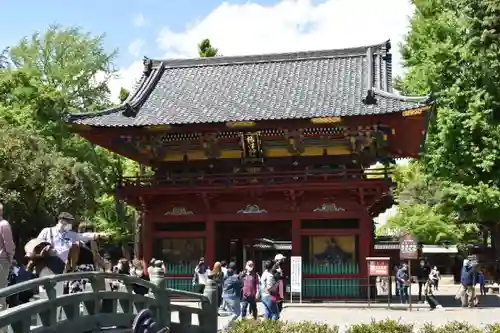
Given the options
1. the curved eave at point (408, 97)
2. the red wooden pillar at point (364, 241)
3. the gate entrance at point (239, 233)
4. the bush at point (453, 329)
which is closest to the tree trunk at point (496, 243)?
the gate entrance at point (239, 233)

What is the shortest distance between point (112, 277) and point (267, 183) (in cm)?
1398

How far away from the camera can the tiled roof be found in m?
25.1

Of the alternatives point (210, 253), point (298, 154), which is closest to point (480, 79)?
point (298, 154)

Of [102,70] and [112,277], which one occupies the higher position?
[102,70]

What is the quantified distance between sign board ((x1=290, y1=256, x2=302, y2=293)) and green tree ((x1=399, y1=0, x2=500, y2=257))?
10498 millimetres

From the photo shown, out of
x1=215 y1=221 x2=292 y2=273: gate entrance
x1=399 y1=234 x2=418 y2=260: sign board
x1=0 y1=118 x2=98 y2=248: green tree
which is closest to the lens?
x1=399 y1=234 x2=418 y2=260: sign board

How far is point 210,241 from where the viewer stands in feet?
84.5

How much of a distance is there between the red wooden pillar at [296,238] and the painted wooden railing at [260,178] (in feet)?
5.58

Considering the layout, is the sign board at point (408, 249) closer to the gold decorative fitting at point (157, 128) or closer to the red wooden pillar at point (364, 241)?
the red wooden pillar at point (364, 241)

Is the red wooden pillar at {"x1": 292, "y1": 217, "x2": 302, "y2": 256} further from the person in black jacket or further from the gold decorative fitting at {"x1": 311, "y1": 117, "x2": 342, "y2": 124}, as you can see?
the person in black jacket

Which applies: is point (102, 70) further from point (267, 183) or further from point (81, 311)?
A: point (81, 311)

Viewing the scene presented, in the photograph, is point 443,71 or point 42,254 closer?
point 42,254

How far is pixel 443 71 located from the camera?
104 ft

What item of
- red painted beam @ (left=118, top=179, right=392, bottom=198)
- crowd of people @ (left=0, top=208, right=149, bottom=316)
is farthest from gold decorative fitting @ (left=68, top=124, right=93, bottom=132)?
crowd of people @ (left=0, top=208, right=149, bottom=316)
